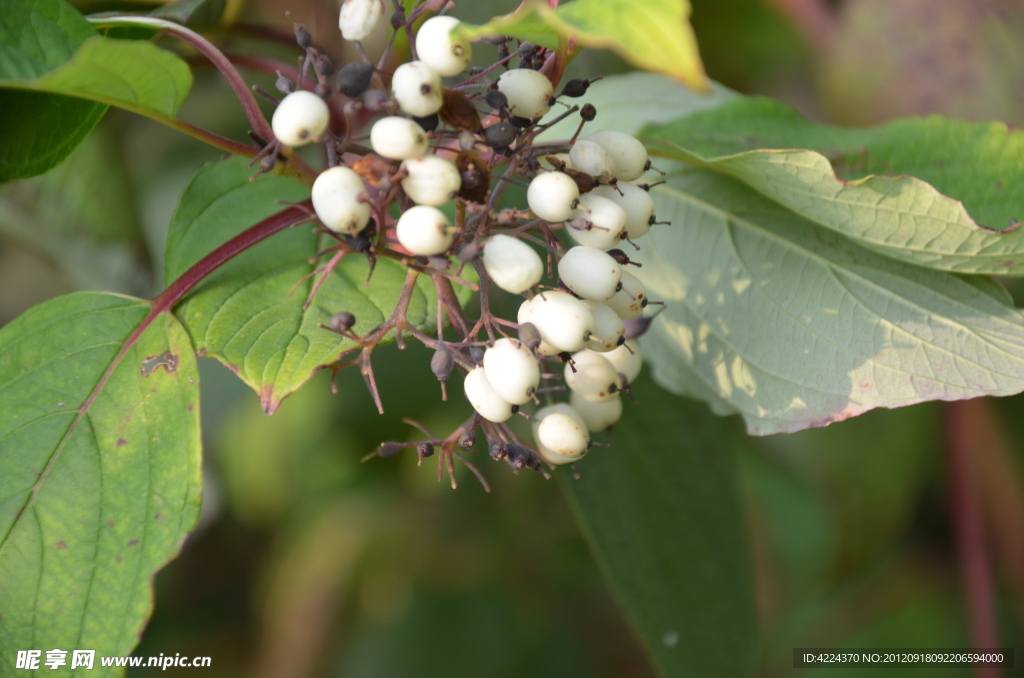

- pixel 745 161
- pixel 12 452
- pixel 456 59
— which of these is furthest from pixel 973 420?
pixel 12 452

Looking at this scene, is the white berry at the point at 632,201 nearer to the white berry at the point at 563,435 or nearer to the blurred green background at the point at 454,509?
the white berry at the point at 563,435

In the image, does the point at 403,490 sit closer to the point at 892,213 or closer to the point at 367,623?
the point at 367,623

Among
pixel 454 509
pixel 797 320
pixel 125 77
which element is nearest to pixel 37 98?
pixel 125 77

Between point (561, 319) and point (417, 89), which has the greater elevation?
point (417, 89)

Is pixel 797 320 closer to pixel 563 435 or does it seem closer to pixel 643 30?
pixel 563 435

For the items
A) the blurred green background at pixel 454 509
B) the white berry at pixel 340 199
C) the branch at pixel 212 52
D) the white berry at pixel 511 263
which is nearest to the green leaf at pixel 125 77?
the branch at pixel 212 52

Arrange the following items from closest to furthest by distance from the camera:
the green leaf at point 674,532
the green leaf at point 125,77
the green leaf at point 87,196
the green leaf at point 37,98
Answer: the green leaf at point 125,77
the green leaf at point 37,98
the green leaf at point 674,532
the green leaf at point 87,196
